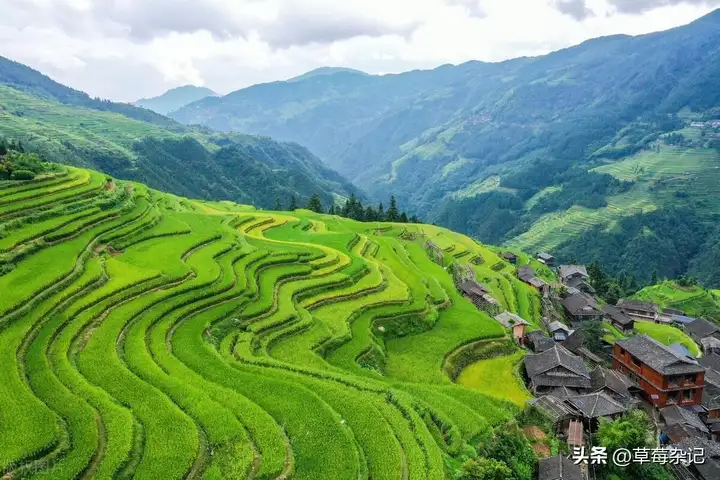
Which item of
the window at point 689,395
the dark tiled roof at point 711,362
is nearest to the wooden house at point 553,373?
the window at point 689,395

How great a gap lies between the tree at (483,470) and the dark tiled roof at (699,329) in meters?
53.9

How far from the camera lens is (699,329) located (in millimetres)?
59031

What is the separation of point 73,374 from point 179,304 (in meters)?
7.93

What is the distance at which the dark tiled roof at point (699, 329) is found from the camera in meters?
58.0

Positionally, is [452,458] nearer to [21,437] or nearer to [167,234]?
[21,437]

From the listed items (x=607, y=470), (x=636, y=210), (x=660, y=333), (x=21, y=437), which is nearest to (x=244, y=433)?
(x=21, y=437)

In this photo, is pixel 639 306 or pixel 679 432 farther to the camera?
pixel 639 306

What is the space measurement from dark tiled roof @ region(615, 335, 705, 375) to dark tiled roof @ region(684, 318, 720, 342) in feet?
91.5

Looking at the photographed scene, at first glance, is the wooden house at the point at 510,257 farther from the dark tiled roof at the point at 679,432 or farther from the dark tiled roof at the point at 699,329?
the dark tiled roof at the point at 679,432

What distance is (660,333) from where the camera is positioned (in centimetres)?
5366

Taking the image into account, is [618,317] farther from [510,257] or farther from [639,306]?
[510,257]

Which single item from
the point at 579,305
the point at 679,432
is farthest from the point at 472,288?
the point at 679,432

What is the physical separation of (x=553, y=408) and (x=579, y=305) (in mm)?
38521

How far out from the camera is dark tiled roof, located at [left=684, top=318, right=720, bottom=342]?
58031 millimetres
